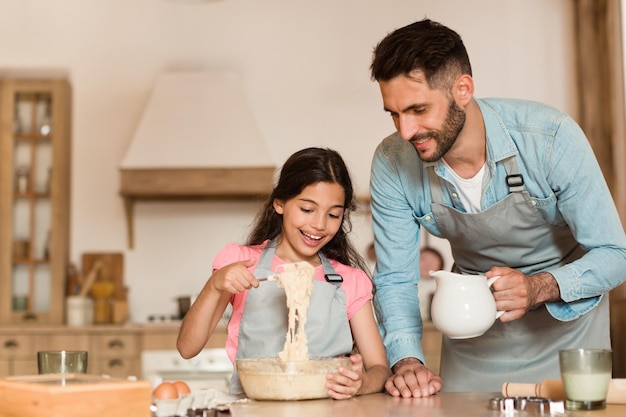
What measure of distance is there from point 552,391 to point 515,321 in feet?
2.00

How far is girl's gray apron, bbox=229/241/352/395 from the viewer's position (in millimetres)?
1924

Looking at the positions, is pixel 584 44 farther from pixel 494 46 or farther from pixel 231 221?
pixel 231 221

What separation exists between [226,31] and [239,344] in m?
3.59

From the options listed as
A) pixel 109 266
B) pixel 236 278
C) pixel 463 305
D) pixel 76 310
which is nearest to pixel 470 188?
pixel 463 305

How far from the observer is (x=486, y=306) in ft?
5.13

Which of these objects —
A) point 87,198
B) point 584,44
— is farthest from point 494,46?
point 87,198

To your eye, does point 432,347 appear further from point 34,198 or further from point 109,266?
point 34,198

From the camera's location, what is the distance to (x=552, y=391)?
153 cm

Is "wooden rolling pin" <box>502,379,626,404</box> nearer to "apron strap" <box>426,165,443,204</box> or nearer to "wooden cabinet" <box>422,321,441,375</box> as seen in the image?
"apron strap" <box>426,165,443,204</box>

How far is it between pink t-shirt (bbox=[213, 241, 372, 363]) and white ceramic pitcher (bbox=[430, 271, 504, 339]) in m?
0.46

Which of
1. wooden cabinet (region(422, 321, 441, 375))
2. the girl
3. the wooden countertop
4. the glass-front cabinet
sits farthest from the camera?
the glass-front cabinet

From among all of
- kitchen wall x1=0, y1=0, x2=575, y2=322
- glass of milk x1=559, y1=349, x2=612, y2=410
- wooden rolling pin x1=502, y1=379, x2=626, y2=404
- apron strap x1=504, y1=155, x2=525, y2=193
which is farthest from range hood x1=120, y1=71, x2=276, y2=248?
glass of milk x1=559, y1=349, x2=612, y2=410

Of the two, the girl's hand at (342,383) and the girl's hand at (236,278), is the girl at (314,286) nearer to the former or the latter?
the girl's hand at (236,278)

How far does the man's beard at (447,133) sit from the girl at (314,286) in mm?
340
